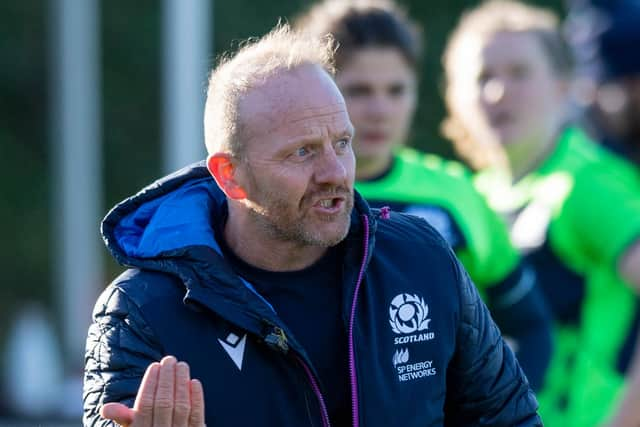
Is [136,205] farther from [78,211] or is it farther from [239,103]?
[78,211]

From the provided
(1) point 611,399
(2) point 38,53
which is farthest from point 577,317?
(2) point 38,53

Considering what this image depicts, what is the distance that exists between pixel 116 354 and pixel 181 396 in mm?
309

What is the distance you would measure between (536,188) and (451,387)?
200cm

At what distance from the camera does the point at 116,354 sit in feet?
10.1

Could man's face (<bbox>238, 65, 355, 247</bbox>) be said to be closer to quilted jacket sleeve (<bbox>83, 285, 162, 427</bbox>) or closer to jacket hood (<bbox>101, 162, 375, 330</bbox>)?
jacket hood (<bbox>101, 162, 375, 330</bbox>)

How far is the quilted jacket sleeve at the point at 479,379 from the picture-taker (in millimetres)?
3352

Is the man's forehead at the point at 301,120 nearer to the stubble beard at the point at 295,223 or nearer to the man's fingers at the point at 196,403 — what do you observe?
the stubble beard at the point at 295,223

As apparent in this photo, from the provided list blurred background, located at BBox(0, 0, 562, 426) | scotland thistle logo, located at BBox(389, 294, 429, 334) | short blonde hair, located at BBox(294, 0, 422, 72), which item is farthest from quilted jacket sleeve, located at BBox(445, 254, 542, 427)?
blurred background, located at BBox(0, 0, 562, 426)

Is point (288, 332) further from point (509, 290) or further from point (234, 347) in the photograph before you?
point (509, 290)

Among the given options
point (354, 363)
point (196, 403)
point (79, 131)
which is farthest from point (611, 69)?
point (79, 131)

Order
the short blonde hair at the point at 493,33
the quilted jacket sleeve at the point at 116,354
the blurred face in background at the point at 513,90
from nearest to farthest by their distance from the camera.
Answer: the quilted jacket sleeve at the point at 116,354 → the blurred face in background at the point at 513,90 → the short blonde hair at the point at 493,33

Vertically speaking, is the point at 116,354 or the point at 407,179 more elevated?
the point at 407,179

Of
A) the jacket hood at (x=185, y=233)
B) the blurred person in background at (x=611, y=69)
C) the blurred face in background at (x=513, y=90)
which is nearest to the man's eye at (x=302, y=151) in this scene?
the jacket hood at (x=185, y=233)

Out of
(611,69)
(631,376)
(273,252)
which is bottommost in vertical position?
(631,376)
